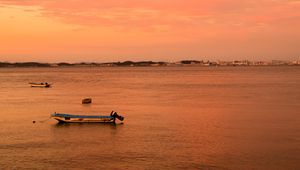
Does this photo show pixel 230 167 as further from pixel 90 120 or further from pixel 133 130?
pixel 90 120

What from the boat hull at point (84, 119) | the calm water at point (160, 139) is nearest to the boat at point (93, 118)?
the boat hull at point (84, 119)

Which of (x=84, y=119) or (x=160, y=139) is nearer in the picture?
Result: (x=160, y=139)

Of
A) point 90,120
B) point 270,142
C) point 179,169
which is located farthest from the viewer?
point 90,120

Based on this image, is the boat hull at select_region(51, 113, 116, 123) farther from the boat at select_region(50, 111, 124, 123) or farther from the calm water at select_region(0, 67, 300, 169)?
the calm water at select_region(0, 67, 300, 169)

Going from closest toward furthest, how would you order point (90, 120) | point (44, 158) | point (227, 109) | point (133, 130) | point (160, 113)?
point (44, 158) < point (133, 130) < point (90, 120) < point (160, 113) < point (227, 109)

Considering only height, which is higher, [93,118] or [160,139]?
[93,118]

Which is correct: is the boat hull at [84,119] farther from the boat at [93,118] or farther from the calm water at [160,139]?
the calm water at [160,139]

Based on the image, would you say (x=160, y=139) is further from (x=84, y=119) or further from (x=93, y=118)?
(x=84, y=119)

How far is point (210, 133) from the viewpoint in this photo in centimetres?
3397

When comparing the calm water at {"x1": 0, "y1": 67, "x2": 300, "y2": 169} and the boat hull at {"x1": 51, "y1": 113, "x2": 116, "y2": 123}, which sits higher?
the boat hull at {"x1": 51, "y1": 113, "x2": 116, "y2": 123}

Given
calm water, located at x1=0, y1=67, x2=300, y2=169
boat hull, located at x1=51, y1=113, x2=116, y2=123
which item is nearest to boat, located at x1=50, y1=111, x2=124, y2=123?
boat hull, located at x1=51, y1=113, x2=116, y2=123

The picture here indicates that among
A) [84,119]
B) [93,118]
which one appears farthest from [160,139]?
[84,119]

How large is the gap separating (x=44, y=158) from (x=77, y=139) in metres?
6.38

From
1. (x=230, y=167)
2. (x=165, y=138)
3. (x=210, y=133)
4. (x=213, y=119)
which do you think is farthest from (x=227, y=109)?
(x=230, y=167)
